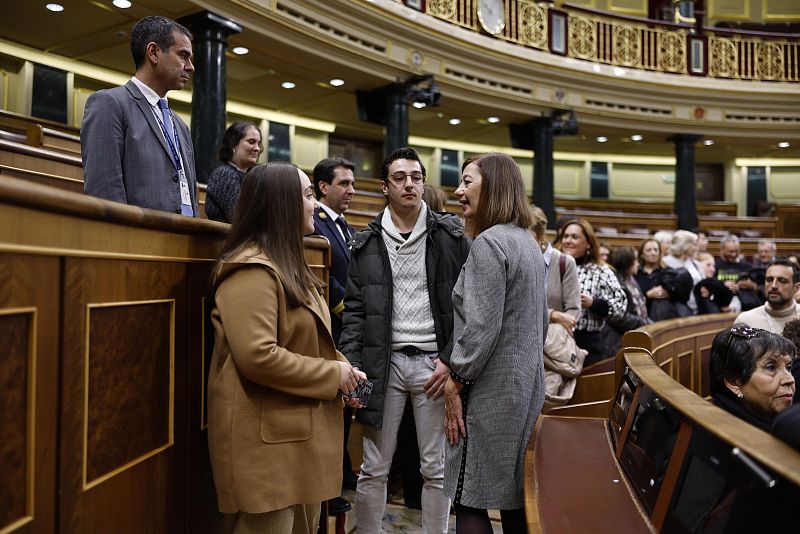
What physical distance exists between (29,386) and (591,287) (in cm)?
269

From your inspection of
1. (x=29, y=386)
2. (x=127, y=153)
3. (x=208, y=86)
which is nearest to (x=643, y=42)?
(x=208, y=86)

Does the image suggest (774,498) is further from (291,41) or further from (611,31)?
(611,31)

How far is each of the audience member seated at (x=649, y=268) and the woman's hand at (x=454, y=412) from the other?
306cm

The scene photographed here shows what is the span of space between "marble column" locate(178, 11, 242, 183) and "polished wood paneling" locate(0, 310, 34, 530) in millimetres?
5379

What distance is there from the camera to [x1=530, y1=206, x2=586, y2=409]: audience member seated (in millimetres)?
2730

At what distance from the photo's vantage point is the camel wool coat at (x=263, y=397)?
4.60ft

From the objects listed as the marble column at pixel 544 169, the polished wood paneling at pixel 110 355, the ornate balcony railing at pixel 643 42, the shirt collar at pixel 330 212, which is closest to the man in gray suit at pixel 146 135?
the polished wood paneling at pixel 110 355

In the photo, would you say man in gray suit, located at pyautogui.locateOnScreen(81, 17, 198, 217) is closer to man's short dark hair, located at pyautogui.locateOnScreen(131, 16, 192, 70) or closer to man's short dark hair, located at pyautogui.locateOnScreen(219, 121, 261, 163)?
man's short dark hair, located at pyautogui.locateOnScreen(131, 16, 192, 70)

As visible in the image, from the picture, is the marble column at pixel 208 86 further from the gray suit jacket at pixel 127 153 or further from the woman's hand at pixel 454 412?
the woman's hand at pixel 454 412

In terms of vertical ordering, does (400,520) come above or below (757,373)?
below

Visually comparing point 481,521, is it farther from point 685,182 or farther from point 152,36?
point 685,182

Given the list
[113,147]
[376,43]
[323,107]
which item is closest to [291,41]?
[376,43]

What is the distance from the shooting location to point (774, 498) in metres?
0.78

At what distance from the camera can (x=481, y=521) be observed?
1.78m
